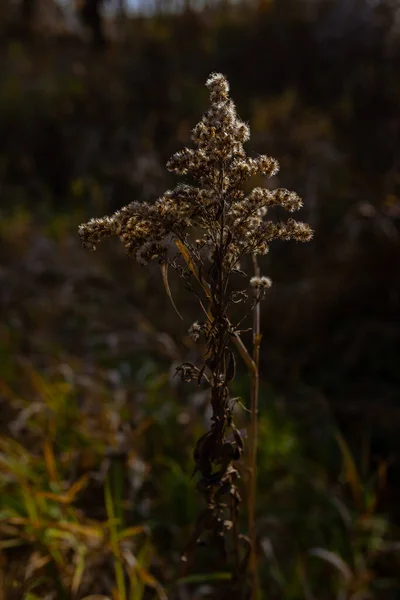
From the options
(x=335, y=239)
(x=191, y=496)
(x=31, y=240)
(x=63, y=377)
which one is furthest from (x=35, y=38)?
(x=191, y=496)

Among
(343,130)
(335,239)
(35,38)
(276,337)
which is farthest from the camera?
(35,38)

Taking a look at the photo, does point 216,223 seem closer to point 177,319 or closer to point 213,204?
point 213,204

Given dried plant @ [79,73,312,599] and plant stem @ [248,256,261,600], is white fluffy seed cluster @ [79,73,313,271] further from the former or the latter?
plant stem @ [248,256,261,600]

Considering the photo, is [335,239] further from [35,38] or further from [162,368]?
[35,38]

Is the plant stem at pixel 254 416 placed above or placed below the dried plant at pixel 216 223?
below

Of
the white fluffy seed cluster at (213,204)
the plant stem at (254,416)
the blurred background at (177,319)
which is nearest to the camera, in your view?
the white fluffy seed cluster at (213,204)

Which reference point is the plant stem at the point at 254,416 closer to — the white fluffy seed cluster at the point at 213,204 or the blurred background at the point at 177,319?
the white fluffy seed cluster at the point at 213,204

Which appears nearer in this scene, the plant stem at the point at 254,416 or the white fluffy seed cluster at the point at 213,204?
the white fluffy seed cluster at the point at 213,204

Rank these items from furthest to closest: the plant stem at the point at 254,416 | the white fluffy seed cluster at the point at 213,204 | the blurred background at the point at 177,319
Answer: the blurred background at the point at 177,319 → the plant stem at the point at 254,416 → the white fluffy seed cluster at the point at 213,204

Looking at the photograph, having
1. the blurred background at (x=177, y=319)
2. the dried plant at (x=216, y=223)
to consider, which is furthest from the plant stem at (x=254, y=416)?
the blurred background at (x=177, y=319)
